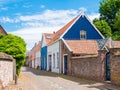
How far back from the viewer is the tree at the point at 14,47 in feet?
86.9

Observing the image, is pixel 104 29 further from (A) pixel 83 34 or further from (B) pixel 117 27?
(A) pixel 83 34

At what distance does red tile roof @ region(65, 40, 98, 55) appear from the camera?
3506cm

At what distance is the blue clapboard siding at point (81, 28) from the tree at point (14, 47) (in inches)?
594

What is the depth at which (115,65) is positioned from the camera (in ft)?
68.4

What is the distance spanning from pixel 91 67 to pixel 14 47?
653 centimetres

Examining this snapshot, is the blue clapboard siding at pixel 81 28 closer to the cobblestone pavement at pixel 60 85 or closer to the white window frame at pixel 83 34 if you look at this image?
the white window frame at pixel 83 34

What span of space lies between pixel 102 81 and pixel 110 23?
1707 inches

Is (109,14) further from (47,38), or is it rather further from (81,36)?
(81,36)

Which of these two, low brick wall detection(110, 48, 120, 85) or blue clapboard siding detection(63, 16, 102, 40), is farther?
blue clapboard siding detection(63, 16, 102, 40)

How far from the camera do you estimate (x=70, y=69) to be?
3478 centimetres

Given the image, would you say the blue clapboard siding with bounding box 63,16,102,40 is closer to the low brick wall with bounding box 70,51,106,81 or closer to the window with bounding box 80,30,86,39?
the window with bounding box 80,30,86,39

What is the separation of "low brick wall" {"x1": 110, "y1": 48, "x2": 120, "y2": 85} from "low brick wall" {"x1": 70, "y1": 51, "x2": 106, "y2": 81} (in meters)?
2.04

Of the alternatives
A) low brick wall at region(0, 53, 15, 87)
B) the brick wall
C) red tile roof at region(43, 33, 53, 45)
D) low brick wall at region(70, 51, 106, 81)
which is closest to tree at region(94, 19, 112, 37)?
red tile roof at region(43, 33, 53, 45)

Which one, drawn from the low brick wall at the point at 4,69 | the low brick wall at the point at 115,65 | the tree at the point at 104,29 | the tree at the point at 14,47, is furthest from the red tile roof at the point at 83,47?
the tree at the point at 104,29
